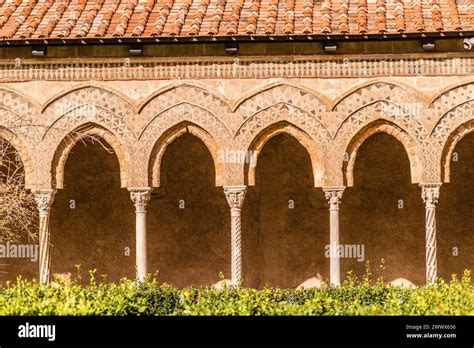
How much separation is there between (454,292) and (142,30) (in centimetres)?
762

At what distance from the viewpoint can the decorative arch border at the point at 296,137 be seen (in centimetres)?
2078

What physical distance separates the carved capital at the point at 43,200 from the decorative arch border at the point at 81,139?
192mm

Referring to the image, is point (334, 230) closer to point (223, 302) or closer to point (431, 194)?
point (431, 194)

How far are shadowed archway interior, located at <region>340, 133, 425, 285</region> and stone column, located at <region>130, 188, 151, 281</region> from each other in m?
4.16

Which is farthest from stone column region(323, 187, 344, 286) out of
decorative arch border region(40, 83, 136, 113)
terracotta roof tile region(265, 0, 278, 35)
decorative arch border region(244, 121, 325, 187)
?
decorative arch border region(40, 83, 136, 113)

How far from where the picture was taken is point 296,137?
2088 cm

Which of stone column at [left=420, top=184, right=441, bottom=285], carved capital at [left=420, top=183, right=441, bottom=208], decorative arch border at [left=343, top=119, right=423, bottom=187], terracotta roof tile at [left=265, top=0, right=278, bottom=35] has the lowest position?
stone column at [left=420, top=184, right=441, bottom=285]

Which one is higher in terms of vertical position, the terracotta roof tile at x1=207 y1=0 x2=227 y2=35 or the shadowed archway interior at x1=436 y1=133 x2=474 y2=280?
the terracotta roof tile at x1=207 y1=0 x2=227 y2=35

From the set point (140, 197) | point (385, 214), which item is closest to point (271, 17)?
point (140, 197)

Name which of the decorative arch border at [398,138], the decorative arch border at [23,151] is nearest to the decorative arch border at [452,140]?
the decorative arch border at [398,138]

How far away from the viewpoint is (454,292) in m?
15.9

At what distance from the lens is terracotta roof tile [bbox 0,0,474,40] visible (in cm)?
2067

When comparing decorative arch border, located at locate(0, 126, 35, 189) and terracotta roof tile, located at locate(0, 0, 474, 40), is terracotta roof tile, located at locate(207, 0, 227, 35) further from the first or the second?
decorative arch border, located at locate(0, 126, 35, 189)

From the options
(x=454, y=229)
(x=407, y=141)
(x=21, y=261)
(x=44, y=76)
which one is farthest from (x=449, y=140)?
(x=21, y=261)
